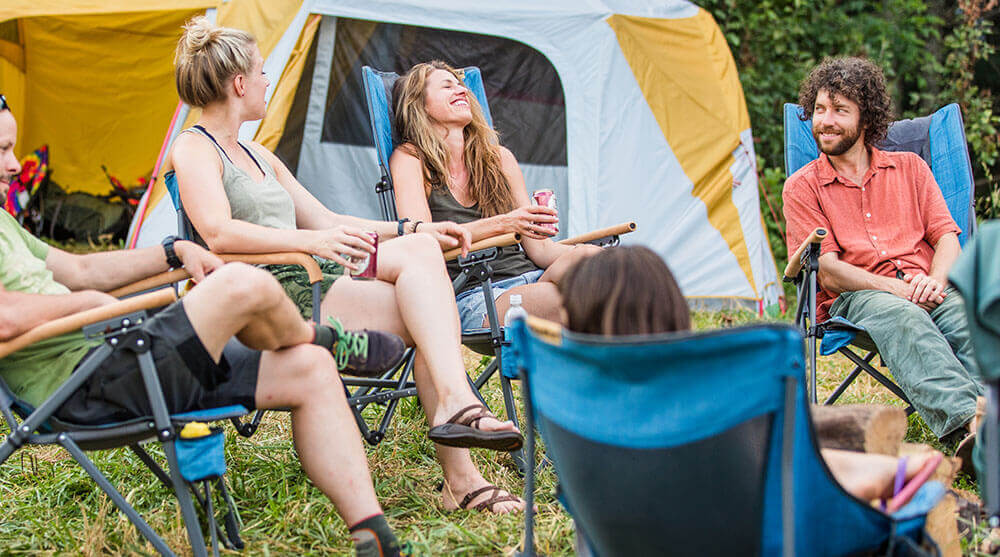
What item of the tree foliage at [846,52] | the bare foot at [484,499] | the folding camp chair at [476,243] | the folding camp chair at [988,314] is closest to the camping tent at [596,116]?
the tree foliage at [846,52]

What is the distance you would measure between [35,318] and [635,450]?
1.14m

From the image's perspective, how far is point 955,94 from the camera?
5684 millimetres

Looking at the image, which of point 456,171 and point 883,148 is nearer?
point 456,171

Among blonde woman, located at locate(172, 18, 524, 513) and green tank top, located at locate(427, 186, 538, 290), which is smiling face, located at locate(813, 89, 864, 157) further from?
blonde woman, located at locate(172, 18, 524, 513)

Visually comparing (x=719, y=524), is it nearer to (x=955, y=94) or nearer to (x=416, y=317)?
(x=416, y=317)

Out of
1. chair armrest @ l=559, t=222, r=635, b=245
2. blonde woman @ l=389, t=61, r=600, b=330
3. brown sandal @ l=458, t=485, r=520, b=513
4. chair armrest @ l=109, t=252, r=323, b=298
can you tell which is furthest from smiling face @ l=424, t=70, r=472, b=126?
brown sandal @ l=458, t=485, r=520, b=513

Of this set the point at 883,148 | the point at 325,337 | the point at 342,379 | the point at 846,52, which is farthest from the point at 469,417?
the point at 846,52

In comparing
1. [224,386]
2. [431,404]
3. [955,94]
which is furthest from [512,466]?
[955,94]

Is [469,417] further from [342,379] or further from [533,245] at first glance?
[533,245]

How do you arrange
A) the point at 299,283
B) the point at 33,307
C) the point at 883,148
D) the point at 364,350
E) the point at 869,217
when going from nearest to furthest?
the point at 33,307 < the point at 364,350 < the point at 299,283 < the point at 869,217 < the point at 883,148

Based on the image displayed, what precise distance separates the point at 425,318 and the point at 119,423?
2.25 feet

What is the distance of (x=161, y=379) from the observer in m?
→ 1.69

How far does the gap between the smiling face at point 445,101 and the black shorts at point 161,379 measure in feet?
4.28

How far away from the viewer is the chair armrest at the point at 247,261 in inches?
81.8
